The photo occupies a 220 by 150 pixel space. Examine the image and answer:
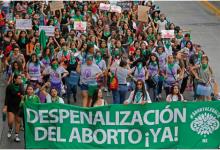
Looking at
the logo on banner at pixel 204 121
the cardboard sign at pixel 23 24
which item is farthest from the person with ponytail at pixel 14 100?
the cardboard sign at pixel 23 24

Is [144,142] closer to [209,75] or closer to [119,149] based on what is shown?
[119,149]

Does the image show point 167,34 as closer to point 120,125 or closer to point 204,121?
point 204,121

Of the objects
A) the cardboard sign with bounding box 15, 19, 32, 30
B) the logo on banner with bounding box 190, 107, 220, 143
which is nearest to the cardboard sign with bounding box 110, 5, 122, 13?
the cardboard sign with bounding box 15, 19, 32, 30

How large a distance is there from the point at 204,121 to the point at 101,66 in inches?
163

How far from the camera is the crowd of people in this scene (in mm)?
14000

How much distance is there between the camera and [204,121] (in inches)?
509

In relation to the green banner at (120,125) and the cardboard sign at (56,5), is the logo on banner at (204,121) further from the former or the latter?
the cardboard sign at (56,5)

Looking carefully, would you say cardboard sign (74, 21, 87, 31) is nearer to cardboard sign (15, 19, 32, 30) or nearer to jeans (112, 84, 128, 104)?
cardboard sign (15, 19, 32, 30)

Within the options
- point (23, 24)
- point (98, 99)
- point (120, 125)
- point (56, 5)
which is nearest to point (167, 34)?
point (23, 24)

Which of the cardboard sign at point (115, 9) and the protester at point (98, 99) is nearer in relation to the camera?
the protester at point (98, 99)

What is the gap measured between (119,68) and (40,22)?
7.23 meters

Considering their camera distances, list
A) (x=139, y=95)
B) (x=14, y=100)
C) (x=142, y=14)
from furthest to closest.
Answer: (x=142, y=14)
(x=139, y=95)
(x=14, y=100)

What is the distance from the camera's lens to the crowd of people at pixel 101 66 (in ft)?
45.9

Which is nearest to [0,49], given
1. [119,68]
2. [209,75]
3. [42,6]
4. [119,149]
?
[42,6]
